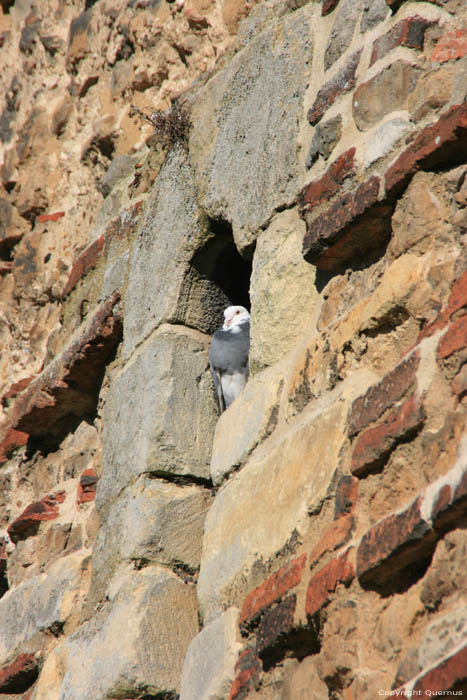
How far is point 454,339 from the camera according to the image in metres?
1.78

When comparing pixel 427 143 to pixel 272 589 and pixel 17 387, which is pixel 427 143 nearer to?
pixel 272 589

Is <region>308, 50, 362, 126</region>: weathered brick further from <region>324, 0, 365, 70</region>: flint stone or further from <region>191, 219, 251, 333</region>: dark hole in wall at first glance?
<region>191, 219, 251, 333</region>: dark hole in wall

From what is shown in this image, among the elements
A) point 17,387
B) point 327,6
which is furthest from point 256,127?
point 17,387

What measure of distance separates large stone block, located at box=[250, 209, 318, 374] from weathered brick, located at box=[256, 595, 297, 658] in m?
0.76

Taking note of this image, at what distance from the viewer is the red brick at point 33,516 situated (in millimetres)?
3795

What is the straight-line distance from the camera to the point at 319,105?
8.51 ft

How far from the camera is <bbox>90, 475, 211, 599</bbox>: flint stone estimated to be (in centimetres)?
295

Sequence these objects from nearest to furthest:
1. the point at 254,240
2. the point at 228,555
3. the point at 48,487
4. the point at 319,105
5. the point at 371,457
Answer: the point at 371,457
the point at 228,555
the point at 319,105
the point at 254,240
the point at 48,487

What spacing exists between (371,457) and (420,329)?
29cm

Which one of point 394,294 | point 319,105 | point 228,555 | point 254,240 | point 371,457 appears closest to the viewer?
point 371,457

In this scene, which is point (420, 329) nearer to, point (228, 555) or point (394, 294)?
point (394, 294)

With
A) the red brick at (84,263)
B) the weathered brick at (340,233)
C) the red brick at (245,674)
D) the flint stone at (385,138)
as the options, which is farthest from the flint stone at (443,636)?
the red brick at (84,263)

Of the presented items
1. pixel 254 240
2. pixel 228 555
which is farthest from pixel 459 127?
pixel 228 555

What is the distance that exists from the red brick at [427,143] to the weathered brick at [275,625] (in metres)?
0.95
